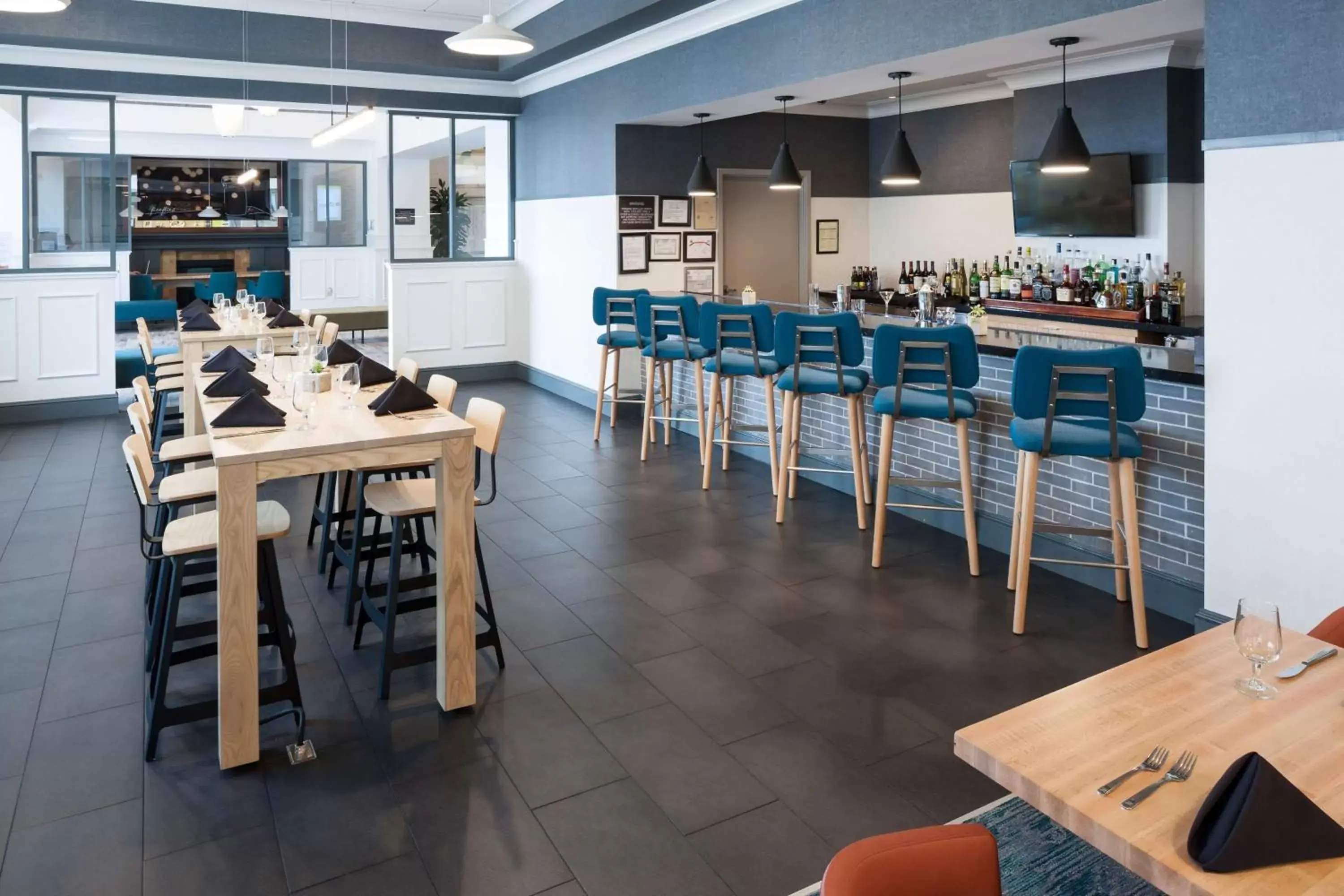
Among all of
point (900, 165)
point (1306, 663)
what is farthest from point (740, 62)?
point (1306, 663)

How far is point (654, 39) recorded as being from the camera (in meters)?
7.23

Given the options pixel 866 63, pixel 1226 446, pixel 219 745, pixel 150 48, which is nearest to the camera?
pixel 219 745

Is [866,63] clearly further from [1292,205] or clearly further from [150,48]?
[150,48]

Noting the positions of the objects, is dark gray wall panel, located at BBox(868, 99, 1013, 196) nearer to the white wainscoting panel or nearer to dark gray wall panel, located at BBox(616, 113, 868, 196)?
dark gray wall panel, located at BBox(616, 113, 868, 196)

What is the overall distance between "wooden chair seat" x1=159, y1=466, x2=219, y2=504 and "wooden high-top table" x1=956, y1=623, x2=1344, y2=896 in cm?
274

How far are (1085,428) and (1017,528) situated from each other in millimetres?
489

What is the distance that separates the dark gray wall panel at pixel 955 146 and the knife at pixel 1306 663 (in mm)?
6613

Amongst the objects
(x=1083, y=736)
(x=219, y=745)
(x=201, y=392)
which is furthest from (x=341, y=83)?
(x=1083, y=736)

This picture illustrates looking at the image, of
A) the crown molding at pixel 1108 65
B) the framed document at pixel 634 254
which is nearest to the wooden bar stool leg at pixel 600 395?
the framed document at pixel 634 254

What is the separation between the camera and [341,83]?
8.92 meters

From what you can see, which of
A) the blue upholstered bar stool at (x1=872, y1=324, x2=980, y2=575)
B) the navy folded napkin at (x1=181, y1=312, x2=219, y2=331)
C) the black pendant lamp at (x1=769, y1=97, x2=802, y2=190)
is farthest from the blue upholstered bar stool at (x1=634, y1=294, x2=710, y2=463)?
the navy folded napkin at (x1=181, y1=312, x2=219, y2=331)

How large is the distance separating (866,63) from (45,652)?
454 centimetres

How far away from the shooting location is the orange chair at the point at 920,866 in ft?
4.15

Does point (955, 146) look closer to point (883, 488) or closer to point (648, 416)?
point (648, 416)
